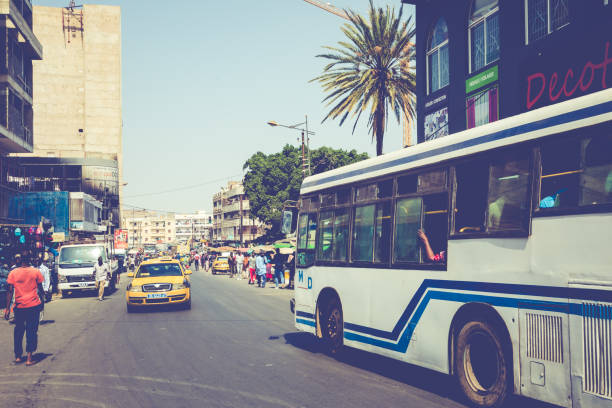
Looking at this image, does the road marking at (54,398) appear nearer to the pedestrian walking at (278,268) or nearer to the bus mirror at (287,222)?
the bus mirror at (287,222)

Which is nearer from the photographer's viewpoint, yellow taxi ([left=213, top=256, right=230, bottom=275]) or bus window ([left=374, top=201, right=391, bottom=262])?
bus window ([left=374, top=201, right=391, bottom=262])

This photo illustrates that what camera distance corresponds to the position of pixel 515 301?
20.2 ft

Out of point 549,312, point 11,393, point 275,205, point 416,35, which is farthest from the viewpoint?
point 275,205

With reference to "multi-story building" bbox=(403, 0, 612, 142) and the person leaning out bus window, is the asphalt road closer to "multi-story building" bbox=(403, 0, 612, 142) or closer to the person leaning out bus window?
the person leaning out bus window

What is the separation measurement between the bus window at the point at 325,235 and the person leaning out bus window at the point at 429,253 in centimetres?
292

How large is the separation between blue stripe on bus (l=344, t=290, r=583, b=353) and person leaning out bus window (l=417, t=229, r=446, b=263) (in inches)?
16.3

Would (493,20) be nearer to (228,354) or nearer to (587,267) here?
(228,354)

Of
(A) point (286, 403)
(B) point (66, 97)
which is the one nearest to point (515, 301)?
(A) point (286, 403)

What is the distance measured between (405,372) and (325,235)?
3003 mm

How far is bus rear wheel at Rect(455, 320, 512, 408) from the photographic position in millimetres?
6328

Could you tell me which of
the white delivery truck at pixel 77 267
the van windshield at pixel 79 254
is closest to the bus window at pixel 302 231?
the white delivery truck at pixel 77 267

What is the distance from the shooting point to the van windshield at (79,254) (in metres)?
28.2

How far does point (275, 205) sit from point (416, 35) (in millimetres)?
45323

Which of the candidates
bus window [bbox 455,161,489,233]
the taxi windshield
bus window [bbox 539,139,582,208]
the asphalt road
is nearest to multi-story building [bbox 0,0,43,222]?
the taxi windshield
